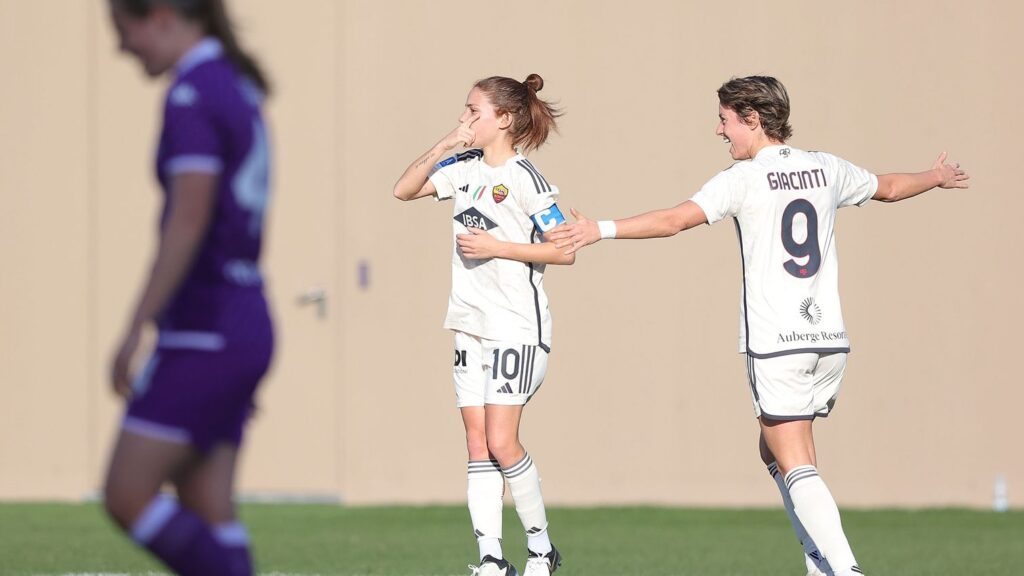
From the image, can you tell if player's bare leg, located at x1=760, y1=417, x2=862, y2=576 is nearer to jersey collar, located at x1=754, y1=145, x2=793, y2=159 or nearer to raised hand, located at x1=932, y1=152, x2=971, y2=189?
jersey collar, located at x1=754, y1=145, x2=793, y2=159

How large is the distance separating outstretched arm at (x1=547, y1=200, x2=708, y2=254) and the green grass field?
2045 millimetres

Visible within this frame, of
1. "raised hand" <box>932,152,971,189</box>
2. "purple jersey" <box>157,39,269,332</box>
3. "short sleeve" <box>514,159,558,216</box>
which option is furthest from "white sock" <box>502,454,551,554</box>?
"purple jersey" <box>157,39,269,332</box>

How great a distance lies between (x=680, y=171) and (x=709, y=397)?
141cm

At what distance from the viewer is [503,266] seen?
570 centimetres

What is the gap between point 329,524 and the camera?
332 inches

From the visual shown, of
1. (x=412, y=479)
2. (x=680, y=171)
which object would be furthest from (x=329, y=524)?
(x=680, y=171)

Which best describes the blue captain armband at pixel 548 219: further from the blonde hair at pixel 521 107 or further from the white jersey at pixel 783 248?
the white jersey at pixel 783 248

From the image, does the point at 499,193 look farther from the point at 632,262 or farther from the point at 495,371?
the point at 632,262

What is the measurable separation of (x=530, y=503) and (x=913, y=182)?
1.86 m

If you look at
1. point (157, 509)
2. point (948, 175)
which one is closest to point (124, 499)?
point (157, 509)

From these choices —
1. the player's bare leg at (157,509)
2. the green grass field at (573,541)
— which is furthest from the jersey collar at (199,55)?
the green grass field at (573,541)

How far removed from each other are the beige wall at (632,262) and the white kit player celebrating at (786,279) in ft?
13.7

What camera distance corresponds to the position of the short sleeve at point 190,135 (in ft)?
9.91

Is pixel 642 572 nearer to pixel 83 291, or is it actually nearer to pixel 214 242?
pixel 214 242
